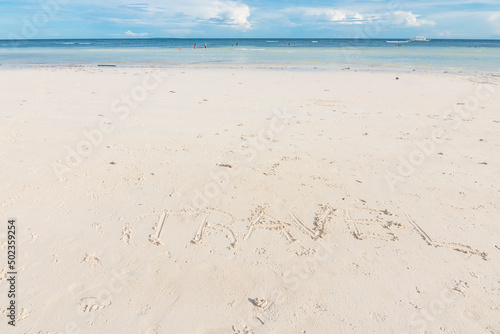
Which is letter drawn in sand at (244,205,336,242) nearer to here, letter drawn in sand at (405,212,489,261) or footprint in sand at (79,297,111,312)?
letter drawn in sand at (405,212,489,261)

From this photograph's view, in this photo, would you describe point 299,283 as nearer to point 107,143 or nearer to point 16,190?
point 16,190

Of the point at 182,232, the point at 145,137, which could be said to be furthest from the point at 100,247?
the point at 145,137

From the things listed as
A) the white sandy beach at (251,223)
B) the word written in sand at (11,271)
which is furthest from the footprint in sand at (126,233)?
the word written in sand at (11,271)

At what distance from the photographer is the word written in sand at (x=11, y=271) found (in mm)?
2926

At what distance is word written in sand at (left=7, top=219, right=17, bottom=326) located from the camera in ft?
9.60

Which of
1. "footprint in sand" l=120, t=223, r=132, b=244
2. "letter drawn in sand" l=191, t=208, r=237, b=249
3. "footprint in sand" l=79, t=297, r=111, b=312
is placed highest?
"footprint in sand" l=79, t=297, r=111, b=312

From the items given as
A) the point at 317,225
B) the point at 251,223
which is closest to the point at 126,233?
the point at 251,223

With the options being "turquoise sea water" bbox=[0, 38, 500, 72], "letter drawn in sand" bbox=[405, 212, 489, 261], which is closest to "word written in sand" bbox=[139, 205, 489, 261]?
"letter drawn in sand" bbox=[405, 212, 489, 261]

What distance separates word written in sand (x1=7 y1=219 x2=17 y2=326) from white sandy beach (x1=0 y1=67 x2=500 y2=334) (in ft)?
0.16

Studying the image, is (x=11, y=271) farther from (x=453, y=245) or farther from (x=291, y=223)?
(x=453, y=245)

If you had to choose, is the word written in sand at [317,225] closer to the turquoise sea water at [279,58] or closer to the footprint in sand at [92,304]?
the footprint in sand at [92,304]

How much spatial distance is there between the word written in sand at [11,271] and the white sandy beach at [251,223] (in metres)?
0.05

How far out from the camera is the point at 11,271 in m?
3.40

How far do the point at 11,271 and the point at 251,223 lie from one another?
106 inches
